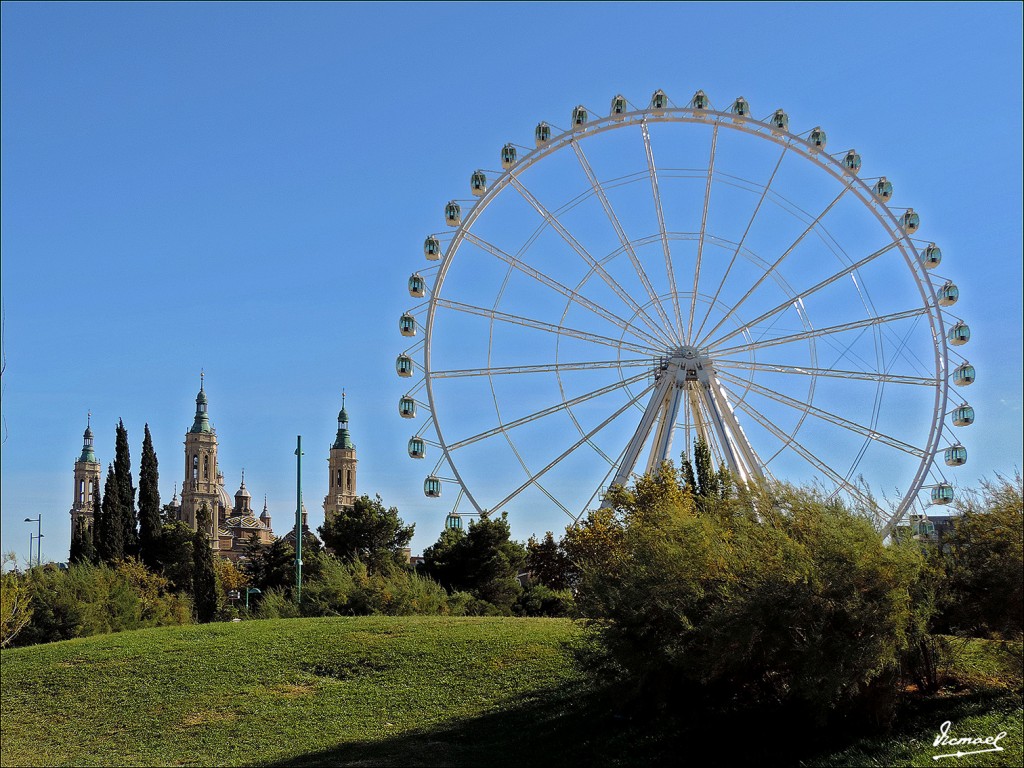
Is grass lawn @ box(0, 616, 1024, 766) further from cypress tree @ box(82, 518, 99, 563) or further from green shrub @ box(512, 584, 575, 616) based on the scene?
cypress tree @ box(82, 518, 99, 563)

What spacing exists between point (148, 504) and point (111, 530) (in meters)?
7.22

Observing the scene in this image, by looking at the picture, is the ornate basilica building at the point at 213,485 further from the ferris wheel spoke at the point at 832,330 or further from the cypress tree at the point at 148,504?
the ferris wheel spoke at the point at 832,330

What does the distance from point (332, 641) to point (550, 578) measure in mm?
15642

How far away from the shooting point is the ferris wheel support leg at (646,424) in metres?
30.3

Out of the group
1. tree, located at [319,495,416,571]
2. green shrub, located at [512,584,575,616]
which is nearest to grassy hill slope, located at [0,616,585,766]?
green shrub, located at [512,584,575,616]

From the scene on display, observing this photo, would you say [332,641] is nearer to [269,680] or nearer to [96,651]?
[269,680]

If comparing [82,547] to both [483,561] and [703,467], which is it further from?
[703,467]

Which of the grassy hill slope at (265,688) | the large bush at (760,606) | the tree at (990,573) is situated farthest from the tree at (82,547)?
the tree at (990,573)

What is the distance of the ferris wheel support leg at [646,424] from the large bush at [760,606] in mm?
9969

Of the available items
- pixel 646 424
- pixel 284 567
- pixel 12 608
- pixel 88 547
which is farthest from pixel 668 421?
pixel 284 567

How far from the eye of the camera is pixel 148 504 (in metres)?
61.3

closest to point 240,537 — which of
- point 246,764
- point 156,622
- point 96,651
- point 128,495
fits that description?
point 128,495

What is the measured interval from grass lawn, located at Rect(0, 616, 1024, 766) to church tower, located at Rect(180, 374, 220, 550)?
362 ft

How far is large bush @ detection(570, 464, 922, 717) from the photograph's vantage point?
15.5 metres
